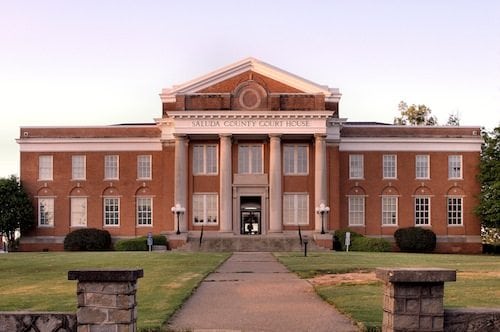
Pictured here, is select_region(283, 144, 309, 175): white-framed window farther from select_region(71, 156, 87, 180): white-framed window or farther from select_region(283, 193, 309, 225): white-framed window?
select_region(71, 156, 87, 180): white-framed window

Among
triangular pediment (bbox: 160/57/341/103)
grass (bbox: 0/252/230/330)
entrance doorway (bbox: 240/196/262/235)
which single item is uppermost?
triangular pediment (bbox: 160/57/341/103)

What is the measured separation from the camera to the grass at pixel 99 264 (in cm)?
1730

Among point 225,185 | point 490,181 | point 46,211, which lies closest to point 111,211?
point 46,211

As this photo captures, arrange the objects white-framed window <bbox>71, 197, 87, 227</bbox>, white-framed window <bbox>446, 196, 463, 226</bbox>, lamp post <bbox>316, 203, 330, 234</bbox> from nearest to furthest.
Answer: lamp post <bbox>316, 203, 330, 234</bbox>
white-framed window <bbox>71, 197, 87, 227</bbox>
white-framed window <bbox>446, 196, 463, 226</bbox>

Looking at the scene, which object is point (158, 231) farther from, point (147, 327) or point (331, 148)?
point (147, 327)

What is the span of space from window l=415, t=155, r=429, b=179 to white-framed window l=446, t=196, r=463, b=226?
2529mm

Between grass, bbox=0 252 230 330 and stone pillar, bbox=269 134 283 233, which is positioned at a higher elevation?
stone pillar, bbox=269 134 283 233

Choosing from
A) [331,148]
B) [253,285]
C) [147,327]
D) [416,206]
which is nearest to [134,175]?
[331,148]

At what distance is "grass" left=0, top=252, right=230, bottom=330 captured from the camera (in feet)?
56.7

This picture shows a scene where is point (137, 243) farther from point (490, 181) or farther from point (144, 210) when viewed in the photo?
point (490, 181)

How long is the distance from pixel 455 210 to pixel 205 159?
18999mm

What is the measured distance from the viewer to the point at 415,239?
190 feet

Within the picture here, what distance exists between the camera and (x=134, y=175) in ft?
202

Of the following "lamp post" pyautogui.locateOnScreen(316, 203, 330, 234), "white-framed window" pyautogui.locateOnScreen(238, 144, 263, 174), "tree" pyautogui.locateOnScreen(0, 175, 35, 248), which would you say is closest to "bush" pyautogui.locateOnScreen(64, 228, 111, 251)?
"tree" pyautogui.locateOnScreen(0, 175, 35, 248)
